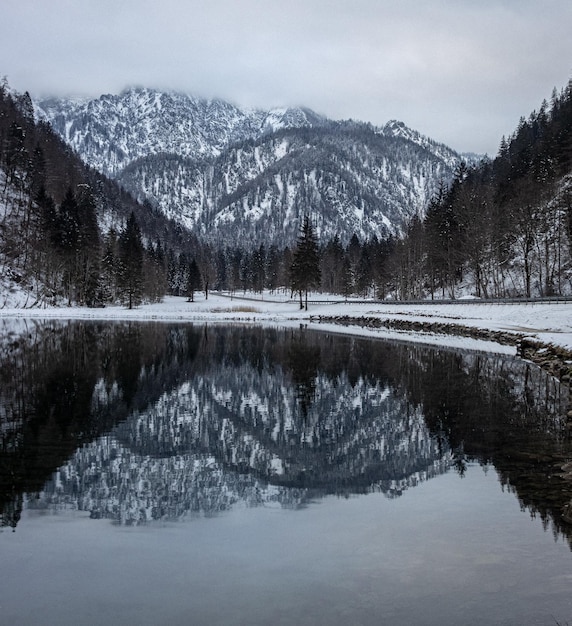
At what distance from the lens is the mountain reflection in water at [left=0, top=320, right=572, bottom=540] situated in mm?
10195

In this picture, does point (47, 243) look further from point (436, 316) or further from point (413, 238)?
point (436, 316)

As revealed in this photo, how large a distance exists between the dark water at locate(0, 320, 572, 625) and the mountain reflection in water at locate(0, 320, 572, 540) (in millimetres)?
70

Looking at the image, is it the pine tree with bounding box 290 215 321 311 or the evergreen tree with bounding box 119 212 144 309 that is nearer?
the pine tree with bounding box 290 215 321 311

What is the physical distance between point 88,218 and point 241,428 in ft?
305

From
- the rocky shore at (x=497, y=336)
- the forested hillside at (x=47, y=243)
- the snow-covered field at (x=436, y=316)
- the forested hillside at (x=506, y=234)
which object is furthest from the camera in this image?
the forested hillside at (x=47, y=243)

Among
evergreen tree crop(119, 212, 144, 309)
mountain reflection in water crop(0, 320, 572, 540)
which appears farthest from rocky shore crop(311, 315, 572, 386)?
evergreen tree crop(119, 212, 144, 309)

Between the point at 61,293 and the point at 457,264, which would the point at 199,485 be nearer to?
the point at 457,264

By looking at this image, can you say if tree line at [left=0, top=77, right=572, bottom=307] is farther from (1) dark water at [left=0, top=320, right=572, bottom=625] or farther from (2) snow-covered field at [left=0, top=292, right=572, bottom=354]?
(1) dark water at [left=0, top=320, right=572, bottom=625]

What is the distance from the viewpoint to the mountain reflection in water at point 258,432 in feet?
33.4

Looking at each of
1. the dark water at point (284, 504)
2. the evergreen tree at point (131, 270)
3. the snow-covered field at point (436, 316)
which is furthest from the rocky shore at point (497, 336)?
the evergreen tree at point (131, 270)

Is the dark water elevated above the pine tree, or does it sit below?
below

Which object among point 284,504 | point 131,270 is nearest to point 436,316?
point 284,504

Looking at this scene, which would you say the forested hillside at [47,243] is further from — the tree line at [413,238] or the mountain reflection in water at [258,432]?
the mountain reflection in water at [258,432]

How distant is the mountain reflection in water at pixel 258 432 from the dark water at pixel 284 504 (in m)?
0.07
